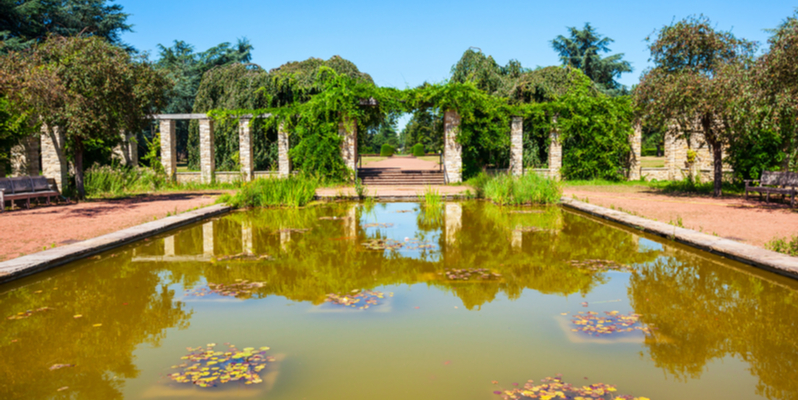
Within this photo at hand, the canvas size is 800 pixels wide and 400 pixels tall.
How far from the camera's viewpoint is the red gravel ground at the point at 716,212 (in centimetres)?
798

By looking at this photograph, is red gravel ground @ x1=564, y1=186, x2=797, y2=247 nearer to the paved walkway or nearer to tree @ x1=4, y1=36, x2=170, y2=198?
the paved walkway

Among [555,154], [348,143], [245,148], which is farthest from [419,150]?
[245,148]

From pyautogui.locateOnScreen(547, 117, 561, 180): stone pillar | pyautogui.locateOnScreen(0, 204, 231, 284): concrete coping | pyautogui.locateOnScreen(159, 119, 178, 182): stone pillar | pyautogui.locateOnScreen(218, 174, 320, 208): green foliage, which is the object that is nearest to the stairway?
pyautogui.locateOnScreen(547, 117, 561, 180): stone pillar

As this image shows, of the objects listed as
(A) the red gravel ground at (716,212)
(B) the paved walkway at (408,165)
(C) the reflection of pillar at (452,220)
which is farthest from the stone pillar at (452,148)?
(C) the reflection of pillar at (452,220)

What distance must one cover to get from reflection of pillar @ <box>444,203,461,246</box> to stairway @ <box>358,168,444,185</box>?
22.7 ft

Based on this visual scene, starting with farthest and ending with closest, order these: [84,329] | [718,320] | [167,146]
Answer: [167,146], [718,320], [84,329]

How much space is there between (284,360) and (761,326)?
3.62 metres

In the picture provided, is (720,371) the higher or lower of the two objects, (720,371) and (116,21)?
the lower

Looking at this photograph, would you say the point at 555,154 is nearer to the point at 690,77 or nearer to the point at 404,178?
the point at 404,178

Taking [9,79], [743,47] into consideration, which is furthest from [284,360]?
[743,47]

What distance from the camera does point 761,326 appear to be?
410 cm

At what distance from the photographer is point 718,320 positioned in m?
4.23

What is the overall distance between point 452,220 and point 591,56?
1092 inches

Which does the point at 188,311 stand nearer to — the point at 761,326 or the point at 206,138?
the point at 761,326
